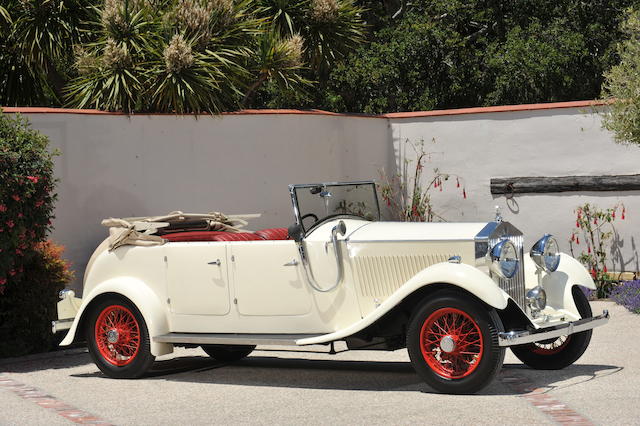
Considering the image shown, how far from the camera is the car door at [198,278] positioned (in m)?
8.15

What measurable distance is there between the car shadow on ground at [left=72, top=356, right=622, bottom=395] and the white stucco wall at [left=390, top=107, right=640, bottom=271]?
519 centimetres

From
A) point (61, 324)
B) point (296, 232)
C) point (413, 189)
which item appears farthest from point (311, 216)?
point (413, 189)

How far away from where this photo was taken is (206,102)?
12391mm

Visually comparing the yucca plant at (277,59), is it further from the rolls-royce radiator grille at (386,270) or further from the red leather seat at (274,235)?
the rolls-royce radiator grille at (386,270)

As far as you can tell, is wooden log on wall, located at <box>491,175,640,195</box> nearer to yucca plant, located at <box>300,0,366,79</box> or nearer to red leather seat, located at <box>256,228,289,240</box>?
yucca plant, located at <box>300,0,366,79</box>

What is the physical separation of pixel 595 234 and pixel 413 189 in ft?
8.67

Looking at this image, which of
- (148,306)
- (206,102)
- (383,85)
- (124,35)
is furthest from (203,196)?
(383,85)

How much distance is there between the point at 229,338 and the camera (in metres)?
8.02

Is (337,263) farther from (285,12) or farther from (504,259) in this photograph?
(285,12)

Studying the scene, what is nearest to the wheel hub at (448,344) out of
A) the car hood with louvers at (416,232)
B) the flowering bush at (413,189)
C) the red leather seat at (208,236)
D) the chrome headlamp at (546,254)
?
the car hood with louvers at (416,232)

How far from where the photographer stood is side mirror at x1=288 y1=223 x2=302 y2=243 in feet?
25.5

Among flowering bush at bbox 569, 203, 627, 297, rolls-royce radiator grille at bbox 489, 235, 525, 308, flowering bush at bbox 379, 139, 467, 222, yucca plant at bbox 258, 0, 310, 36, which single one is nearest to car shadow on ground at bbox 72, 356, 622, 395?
rolls-royce radiator grille at bbox 489, 235, 525, 308

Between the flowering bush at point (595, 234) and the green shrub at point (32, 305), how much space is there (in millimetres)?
6501

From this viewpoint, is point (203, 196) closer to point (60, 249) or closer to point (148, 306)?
point (60, 249)
